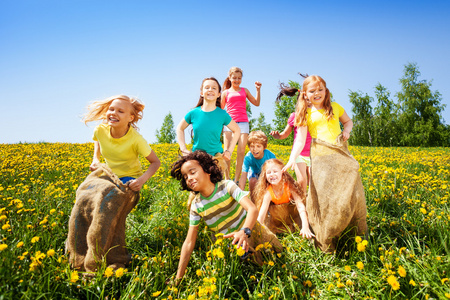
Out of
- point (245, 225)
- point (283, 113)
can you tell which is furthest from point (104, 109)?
point (283, 113)

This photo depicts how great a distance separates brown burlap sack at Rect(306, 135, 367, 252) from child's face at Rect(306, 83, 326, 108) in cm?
56

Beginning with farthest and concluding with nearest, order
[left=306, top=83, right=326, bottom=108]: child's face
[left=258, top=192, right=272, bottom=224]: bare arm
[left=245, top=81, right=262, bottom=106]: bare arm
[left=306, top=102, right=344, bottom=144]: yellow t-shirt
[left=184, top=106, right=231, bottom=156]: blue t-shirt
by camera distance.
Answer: [left=245, top=81, right=262, bottom=106]: bare arm
[left=184, top=106, right=231, bottom=156]: blue t-shirt
[left=258, top=192, right=272, bottom=224]: bare arm
[left=306, top=83, right=326, bottom=108]: child's face
[left=306, top=102, right=344, bottom=144]: yellow t-shirt

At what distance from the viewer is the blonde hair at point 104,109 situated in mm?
3322

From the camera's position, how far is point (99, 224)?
2672 mm

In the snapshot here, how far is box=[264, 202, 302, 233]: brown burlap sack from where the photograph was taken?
12.1ft

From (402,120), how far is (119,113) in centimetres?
4775

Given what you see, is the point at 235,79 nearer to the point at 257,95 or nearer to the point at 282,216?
the point at 257,95

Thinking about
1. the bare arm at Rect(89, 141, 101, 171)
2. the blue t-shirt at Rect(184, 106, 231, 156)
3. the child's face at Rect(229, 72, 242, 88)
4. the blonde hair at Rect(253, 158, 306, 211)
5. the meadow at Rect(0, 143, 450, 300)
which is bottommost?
the meadow at Rect(0, 143, 450, 300)

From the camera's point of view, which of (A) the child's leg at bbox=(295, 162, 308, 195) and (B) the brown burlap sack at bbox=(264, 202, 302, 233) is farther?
(A) the child's leg at bbox=(295, 162, 308, 195)

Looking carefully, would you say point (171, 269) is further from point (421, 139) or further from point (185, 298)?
point (421, 139)

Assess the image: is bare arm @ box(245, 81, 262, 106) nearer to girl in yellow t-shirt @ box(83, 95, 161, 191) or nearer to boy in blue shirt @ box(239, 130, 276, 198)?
boy in blue shirt @ box(239, 130, 276, 198)

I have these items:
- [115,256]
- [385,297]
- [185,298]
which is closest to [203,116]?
[115,256]

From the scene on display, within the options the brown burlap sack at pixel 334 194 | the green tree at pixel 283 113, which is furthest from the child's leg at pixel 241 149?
the green tree at pixel 283 113

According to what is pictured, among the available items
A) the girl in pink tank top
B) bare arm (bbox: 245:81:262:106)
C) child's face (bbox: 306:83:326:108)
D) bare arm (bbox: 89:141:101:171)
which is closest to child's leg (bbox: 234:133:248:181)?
the girl in pink tank top
